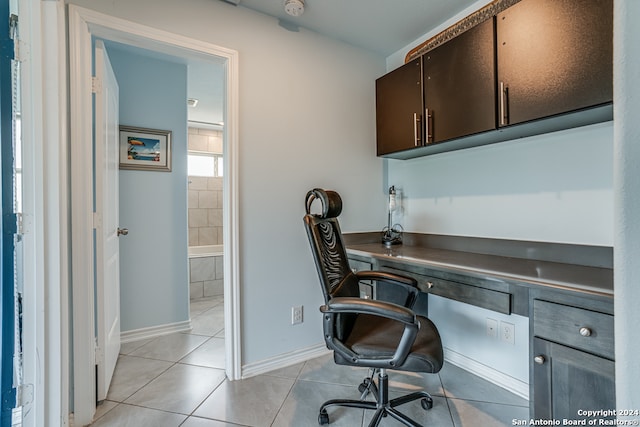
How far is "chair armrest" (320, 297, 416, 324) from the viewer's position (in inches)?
42.9

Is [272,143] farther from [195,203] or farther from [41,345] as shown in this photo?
[195,203]

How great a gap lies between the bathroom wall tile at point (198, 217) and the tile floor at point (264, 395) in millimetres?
2381

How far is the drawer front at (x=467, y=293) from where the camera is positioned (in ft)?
4.09

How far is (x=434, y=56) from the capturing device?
71.0 inches

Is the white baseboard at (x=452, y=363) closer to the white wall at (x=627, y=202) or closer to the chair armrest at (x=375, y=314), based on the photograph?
the chair armrest at (x=375, y=314)

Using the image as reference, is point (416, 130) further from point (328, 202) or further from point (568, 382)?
point (568, 382)

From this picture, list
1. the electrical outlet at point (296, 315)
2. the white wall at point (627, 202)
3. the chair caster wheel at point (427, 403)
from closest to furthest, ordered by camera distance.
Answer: the white wall at point (627, 202)
the chair caster wheel at point (427, 403)
the electrical outlet at point (296, 315)

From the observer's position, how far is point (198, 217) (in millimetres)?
4422

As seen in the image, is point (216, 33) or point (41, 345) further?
point (216, 33)

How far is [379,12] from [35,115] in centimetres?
196

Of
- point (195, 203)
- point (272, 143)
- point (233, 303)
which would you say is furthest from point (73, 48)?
point (195, 203)

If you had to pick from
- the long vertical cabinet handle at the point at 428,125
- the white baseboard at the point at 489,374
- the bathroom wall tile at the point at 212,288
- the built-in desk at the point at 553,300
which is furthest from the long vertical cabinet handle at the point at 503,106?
the bathroom wall tile at the point at 212,288

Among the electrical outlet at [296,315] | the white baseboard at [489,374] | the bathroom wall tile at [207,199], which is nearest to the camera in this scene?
the white baseboard at [489,374]

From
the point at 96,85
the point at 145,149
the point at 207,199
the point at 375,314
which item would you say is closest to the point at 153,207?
the point at 145,149
